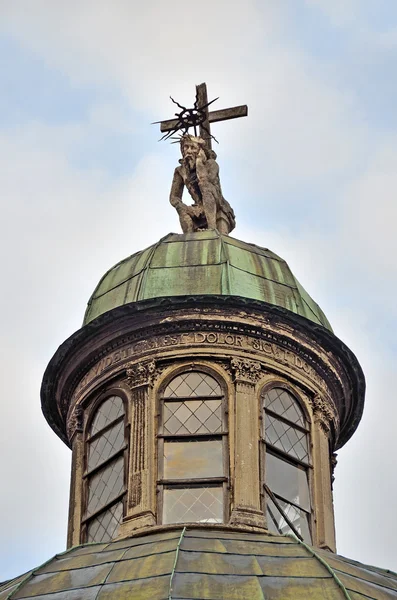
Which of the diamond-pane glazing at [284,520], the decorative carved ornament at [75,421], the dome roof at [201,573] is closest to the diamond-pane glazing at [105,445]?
the decorative carved ornament at [75,421]

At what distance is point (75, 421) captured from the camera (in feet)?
92.6

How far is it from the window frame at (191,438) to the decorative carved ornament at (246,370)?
26 centimetres

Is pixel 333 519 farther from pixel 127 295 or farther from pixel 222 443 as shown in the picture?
pixel 127 295

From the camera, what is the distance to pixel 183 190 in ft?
103

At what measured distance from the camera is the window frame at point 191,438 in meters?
25.8

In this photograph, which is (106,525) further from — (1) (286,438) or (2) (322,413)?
(2) (322,413)

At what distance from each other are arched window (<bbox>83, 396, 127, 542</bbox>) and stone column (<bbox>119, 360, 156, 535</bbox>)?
31 cm

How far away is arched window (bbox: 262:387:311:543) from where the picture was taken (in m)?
26.3

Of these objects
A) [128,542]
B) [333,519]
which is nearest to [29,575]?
[128,542]

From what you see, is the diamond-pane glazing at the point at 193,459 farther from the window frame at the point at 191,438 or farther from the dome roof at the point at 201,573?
the dome roof at the point at 201,573

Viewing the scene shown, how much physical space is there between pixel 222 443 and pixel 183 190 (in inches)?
255

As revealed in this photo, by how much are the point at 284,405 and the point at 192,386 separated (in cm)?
154

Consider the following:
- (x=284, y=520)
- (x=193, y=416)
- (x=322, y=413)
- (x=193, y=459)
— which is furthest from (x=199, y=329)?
(x=284, y=520)

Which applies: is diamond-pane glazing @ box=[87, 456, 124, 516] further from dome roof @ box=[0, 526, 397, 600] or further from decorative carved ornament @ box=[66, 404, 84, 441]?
dome roof @ box=[0, 526, 397, 600]
